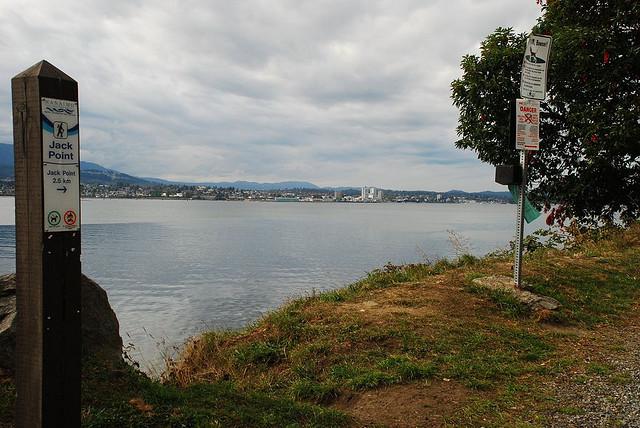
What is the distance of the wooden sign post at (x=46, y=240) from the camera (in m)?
2.89

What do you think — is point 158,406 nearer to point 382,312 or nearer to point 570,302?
point 382,312

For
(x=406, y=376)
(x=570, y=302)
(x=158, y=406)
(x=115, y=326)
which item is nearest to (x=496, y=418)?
(x=406, y=376)

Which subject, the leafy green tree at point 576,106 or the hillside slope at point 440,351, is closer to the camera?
the hillside slope at point 440,351

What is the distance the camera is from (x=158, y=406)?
4266mm

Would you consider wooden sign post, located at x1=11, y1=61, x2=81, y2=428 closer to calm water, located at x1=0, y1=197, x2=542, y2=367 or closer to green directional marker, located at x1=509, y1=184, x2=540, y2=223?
green directional marker, located at x1=509, y1=184, x2=540, y2=223

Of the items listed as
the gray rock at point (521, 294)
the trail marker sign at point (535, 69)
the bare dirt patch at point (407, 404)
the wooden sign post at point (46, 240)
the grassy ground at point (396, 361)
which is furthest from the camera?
the trail marker sign at point (535, 69)

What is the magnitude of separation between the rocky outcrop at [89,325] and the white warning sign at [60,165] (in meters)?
2.44

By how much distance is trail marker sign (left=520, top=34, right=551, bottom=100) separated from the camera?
28.0 ft

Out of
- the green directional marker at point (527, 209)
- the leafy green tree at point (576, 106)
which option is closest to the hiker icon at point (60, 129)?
the green directional marker at point (527, 209)

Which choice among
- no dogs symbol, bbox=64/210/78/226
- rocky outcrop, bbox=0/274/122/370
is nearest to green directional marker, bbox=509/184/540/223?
rocky outcrop, bbox=0/274/122/370

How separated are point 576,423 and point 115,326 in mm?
4930

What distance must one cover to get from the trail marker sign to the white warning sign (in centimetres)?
756

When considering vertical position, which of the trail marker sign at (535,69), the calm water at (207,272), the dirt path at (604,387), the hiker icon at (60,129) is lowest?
the calm water at (207,272)

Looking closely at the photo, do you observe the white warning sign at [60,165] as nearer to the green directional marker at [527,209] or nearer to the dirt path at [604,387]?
the dirt path at [604,387]
